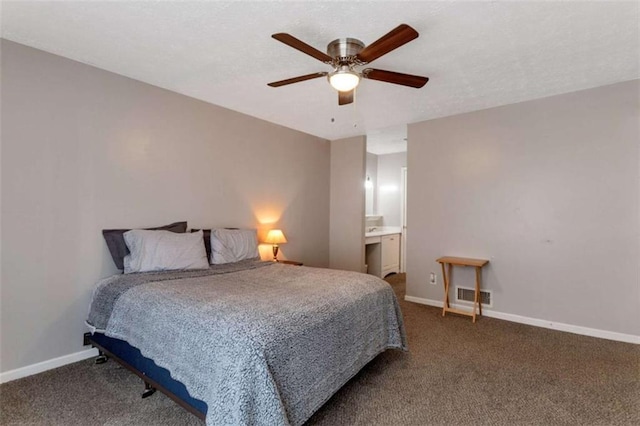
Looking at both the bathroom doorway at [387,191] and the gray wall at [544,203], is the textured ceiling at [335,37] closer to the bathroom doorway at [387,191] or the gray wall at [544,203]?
the gray wall at [544,203]

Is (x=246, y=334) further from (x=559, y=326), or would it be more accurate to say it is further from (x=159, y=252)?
(x=559, y=326)

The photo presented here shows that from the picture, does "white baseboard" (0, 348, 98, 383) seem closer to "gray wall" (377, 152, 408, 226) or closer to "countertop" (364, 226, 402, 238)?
"countertop" (364, 226, 402, 238)

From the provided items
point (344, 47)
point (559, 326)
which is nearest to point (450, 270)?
point (559, 326)

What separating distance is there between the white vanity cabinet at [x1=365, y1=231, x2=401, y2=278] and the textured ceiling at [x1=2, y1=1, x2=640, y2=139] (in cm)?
263

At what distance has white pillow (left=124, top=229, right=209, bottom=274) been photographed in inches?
104

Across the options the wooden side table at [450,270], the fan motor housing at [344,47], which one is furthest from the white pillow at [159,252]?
the wooden side table at [450,270]

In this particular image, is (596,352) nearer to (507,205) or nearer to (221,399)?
(507,205)

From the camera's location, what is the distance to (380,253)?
215 inches

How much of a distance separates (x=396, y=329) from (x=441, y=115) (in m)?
2.79

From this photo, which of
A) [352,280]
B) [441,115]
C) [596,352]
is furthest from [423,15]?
[596,352]

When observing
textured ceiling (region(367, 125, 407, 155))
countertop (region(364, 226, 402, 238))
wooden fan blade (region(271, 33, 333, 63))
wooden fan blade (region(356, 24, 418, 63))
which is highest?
textured ceiling (region(367, 125, 407, 155))

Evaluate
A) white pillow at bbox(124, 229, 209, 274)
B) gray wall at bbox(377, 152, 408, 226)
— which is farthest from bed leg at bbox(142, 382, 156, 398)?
gray wall at bbox(377, 152, 408, 226)

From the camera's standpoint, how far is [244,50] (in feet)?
7.89

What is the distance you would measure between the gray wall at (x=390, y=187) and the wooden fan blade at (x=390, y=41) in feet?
15.0
